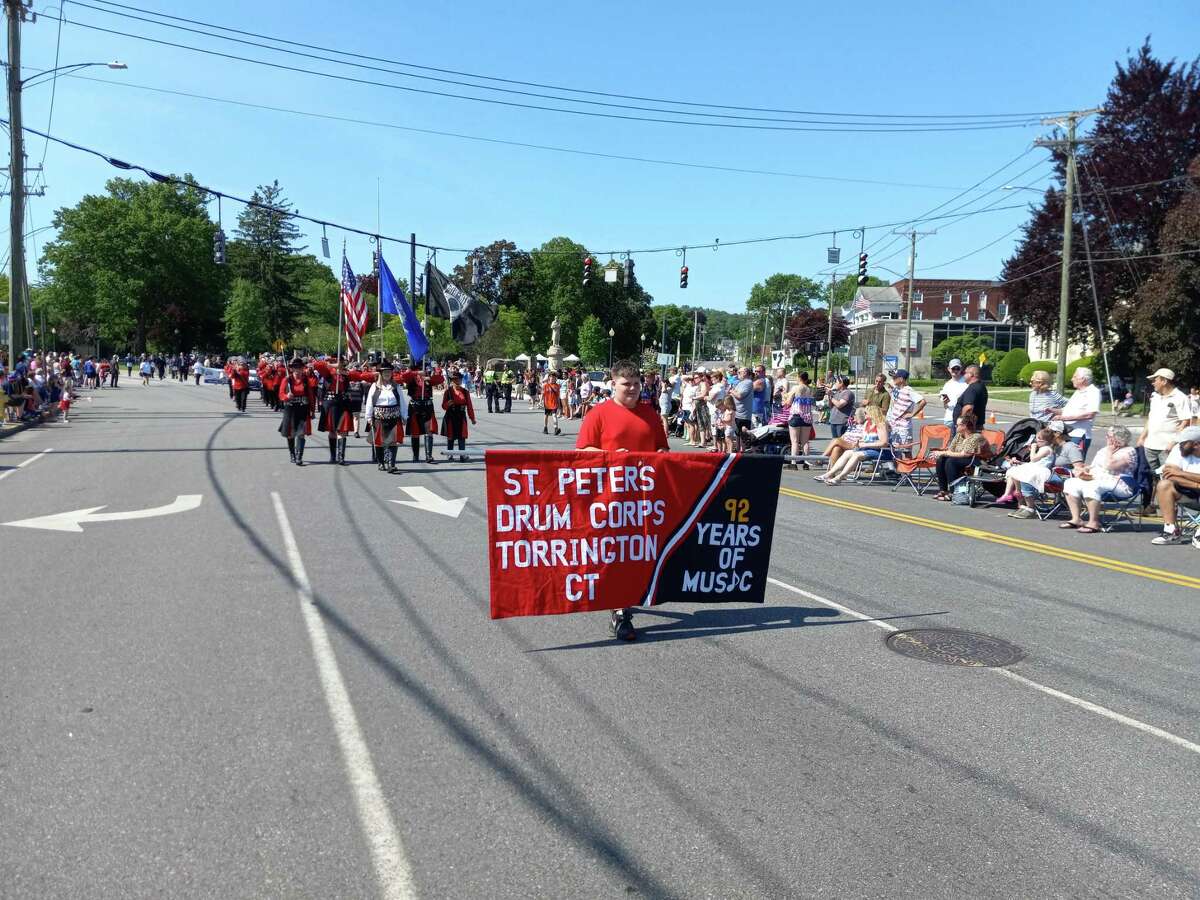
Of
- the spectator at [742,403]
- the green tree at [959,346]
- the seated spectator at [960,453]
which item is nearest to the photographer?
the seated spectator at [960,453]

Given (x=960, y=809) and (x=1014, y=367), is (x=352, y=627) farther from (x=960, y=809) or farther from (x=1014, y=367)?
(x=1014, y=367)

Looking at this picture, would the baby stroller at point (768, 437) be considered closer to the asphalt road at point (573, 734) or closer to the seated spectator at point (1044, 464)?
the seated spectator at point (1044, 464)

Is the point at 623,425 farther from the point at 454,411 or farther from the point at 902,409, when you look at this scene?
the point at 454,411

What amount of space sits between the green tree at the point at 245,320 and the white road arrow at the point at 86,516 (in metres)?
83.3

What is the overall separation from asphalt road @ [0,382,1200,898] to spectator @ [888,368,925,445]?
272 inches

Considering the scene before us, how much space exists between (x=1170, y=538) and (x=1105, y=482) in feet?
3.14

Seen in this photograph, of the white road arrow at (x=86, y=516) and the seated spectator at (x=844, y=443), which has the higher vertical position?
the seated spectator at (x=844, y=443)

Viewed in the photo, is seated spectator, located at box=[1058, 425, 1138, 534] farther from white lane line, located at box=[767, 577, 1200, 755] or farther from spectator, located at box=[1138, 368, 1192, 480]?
white lane line, located at box=[767, 577, 1200, 755]

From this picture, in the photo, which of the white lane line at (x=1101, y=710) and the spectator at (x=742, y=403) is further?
the spectator at (x=742, y=403)

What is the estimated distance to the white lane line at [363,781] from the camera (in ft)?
11.2

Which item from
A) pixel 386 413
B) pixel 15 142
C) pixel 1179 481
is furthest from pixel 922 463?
pixel 15 142

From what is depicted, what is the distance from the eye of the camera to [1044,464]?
489 inches

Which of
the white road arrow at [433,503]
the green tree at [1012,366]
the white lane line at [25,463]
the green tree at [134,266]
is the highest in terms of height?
the green tree at [134,266]

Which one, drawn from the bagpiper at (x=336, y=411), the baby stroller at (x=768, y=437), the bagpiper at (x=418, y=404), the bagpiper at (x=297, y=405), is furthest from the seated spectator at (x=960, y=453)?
the bagpiper at (x=297, y=405)
